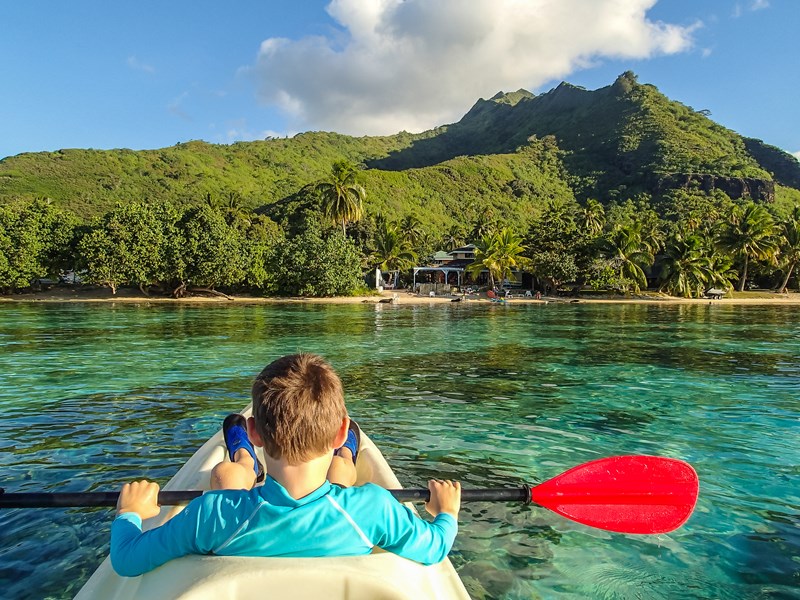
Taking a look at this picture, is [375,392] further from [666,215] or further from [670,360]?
[666,215]

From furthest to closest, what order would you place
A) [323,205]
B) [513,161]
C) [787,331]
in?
[513,161], [323,205], [787,331]

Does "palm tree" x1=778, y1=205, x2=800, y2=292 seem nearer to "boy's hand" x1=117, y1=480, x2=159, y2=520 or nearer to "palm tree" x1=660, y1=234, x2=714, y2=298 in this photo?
"palm tree" x1=660, y1=234, x2=714, y2=298

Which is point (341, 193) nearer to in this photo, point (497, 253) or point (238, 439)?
point (497, 253)

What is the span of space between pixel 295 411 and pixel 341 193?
186 feet

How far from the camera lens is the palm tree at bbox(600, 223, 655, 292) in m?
57.1

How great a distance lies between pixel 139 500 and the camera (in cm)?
237

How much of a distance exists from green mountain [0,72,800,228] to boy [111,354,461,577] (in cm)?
8601

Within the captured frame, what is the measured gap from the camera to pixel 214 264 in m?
47.1

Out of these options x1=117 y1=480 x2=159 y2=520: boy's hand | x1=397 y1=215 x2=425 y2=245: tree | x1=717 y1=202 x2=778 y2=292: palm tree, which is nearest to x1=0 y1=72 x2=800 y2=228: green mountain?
x1=397 y1=215 x2=425 y2=245: tree

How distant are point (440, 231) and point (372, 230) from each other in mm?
38051

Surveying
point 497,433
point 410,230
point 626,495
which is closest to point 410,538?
point 626,495

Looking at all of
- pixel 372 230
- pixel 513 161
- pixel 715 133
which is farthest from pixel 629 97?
pixel 372 230

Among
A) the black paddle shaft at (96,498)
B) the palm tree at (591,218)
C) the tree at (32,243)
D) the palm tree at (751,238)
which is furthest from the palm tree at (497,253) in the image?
the black paddle shaft at (96,498)

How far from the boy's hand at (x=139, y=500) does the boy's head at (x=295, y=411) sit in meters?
0.79
